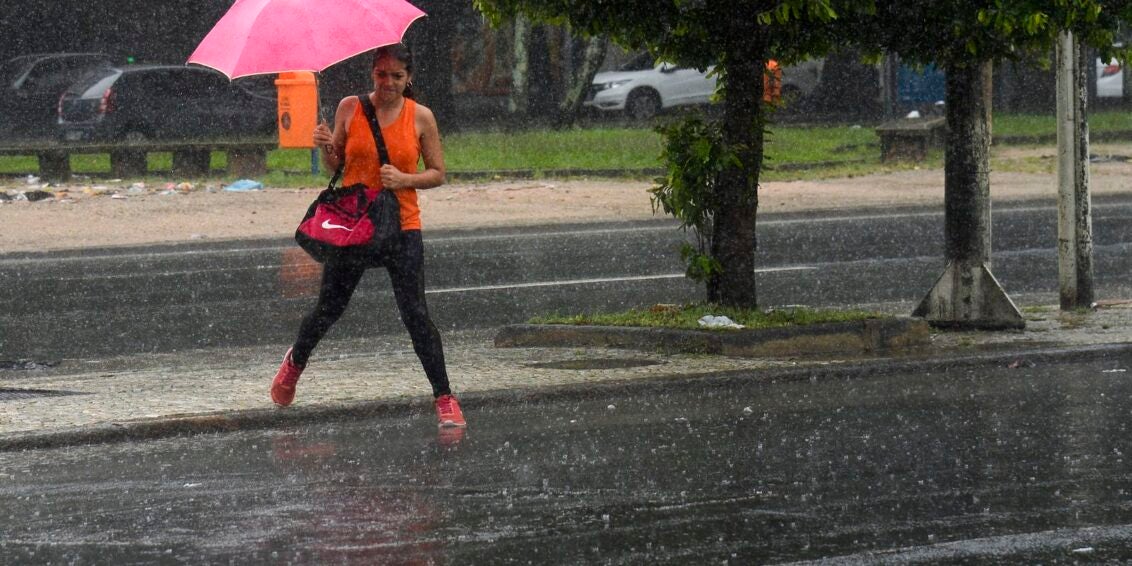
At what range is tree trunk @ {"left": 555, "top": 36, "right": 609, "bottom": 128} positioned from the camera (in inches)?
1220

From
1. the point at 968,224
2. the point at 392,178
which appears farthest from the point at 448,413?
the point at 968,224

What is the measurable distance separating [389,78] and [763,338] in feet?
10.2

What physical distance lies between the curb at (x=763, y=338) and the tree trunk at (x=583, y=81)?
2024cm

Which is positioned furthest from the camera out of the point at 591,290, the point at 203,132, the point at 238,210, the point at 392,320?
the point at 203,132

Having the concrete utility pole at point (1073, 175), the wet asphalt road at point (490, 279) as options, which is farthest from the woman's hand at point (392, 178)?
the concrete utility pole at point (1073, 175)

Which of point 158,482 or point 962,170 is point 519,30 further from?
point 158,482

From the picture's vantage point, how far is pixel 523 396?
8.67 m

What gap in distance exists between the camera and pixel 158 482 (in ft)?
22.5

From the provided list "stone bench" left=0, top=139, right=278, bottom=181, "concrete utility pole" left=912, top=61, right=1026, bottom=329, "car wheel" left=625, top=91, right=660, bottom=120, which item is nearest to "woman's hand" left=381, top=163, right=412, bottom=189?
"concrete utility pole" left=912, top=61, right=1026, bottom=329

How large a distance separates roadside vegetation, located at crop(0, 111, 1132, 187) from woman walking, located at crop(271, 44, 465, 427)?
14.9 metres

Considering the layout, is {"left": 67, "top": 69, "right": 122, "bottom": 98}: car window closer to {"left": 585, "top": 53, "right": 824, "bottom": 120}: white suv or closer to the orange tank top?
{"left": 585, "top": 53, "right": 824, "bottom": 120}: white suv

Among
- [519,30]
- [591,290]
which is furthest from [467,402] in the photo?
[519,30]

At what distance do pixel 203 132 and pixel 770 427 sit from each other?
76.3 ft

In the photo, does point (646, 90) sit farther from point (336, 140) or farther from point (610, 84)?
point (336, 140)
